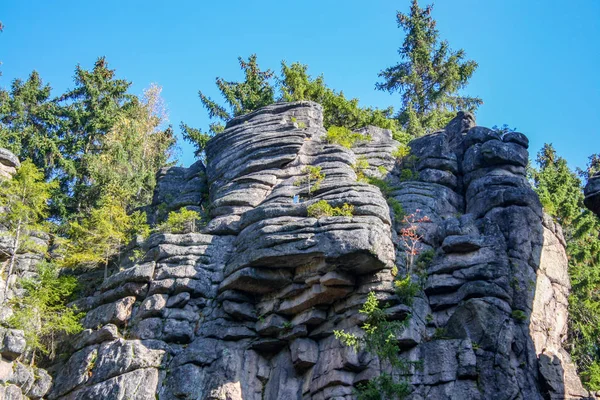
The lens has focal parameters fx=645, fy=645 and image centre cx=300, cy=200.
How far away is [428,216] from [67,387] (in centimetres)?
1209

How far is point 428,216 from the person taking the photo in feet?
69.7

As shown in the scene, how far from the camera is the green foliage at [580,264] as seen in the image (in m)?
21.7

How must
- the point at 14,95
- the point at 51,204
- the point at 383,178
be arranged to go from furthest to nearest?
the point at 14,95 < the point at 51,204 < the point at 383,178

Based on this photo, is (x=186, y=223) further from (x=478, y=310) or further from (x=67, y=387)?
(x=478, y=310)

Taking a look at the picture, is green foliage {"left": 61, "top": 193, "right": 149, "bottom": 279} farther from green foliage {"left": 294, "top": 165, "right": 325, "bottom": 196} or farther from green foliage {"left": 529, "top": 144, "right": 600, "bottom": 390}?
green foliage {"left": 529, "top": 144, "right": 600, "bottom": 390}

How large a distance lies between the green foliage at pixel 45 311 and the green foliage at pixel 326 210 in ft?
25.4

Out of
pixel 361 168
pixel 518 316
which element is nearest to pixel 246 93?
pixel 361 168

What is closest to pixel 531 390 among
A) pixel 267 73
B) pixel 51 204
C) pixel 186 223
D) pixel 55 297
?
pixel 186 223

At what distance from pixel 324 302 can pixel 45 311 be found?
875 centimetres

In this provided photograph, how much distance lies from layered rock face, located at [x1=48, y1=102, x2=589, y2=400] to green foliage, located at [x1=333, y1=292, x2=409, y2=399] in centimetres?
29

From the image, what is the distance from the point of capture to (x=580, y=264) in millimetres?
24172

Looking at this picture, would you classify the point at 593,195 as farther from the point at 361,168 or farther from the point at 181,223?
the point at 181,223

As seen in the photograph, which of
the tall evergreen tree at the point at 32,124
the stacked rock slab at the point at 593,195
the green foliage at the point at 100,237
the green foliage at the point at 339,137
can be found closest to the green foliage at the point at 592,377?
the stacked rock slab at the point at 593,195

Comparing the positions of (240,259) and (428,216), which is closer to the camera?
(240,259)
